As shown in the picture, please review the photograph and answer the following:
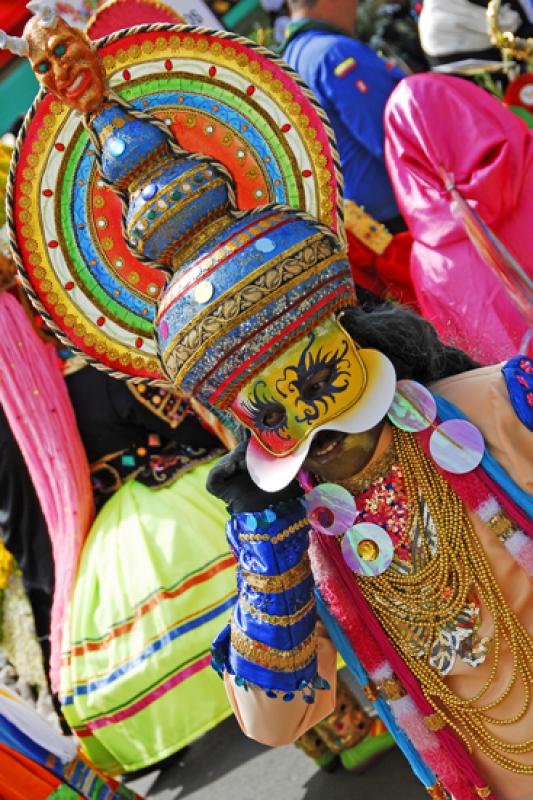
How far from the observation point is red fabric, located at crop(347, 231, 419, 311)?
3668 mm

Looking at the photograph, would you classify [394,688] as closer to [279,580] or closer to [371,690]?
[371,690]

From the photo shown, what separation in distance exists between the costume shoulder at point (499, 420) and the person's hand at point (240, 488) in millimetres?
375

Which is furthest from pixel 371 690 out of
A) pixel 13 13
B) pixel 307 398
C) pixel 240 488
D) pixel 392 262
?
pixel 13 13

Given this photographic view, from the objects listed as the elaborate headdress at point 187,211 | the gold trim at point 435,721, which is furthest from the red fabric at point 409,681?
the elaborate headdress at point 187,211

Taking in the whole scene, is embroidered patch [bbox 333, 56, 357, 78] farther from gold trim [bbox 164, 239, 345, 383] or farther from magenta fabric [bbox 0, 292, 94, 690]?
gold trim [bbox 164, 239, 345, 383]

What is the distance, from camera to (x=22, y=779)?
9.34ft

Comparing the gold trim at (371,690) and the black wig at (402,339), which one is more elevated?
the black wig at (402,339)

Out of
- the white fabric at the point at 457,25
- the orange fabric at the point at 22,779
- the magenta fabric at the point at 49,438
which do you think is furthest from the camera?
the white fabric at the point at 457,25

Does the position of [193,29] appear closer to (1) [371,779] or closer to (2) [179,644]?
(2) [179,644]

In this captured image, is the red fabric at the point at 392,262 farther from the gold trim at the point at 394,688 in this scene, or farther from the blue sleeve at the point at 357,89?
the gold trim at the point at 394,688

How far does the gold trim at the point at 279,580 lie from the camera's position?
1.75m

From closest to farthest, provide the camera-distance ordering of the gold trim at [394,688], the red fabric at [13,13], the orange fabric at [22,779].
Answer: the gold trim at [394,688]
the orange fabric at [22,779]
the red fabric at [13,13]

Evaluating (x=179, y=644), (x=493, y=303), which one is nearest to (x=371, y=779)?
(x=179, y=644)

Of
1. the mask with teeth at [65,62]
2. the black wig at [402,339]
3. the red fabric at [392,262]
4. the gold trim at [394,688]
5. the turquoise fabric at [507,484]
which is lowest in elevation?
the red fabric at [392,262]
